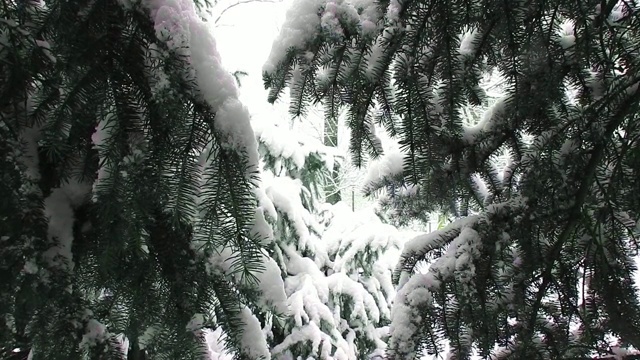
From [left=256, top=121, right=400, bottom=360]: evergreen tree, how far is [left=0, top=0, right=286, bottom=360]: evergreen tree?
2.13 m

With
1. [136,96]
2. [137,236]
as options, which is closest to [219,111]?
[136,96]

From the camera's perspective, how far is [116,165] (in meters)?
1.16

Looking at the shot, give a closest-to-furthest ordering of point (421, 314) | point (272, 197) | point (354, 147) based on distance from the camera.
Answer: point (421, 314)
point (354, 147)
point (272, 197)

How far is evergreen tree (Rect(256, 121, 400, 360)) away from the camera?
3924 mm

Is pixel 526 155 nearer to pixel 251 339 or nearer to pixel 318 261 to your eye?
pixel 251 339

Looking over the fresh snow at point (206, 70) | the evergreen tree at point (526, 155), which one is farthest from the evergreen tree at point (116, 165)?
the evergreen tree at point (526, 155)

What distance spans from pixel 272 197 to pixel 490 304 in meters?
2.64

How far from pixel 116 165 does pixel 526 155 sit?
1.33 m

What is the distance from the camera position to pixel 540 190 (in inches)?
62.6

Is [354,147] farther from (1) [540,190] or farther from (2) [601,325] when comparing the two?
(2) [601,325]

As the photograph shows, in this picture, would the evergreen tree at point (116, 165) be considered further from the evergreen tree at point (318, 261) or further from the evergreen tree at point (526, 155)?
the evergreen tree at point (318, 261)

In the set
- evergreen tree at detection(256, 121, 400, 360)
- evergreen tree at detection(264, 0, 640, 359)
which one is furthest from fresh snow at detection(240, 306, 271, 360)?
evergreen tree at detection(256, 121, 400, 360)

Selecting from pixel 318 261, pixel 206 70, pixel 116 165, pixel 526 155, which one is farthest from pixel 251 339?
pixel 318 261

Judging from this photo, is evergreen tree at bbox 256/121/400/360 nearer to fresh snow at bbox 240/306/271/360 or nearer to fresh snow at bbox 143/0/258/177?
fresh snow at bbox 240/306/271/360
